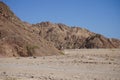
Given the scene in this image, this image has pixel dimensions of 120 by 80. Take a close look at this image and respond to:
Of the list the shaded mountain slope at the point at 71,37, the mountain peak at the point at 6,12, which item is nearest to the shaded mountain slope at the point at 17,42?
the mountain peak at the point at 6,12

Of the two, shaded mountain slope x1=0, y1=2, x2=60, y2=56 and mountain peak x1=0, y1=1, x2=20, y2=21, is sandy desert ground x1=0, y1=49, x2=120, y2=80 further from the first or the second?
mountain peak x1=0, y1=1, x2=20, y2=21

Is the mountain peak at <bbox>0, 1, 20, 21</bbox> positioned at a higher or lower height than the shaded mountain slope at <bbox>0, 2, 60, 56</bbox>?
higher

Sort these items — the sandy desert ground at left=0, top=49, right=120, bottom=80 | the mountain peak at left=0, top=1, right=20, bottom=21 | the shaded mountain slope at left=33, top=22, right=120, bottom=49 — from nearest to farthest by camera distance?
the sandy desert ground at left=0, top=49, right=120, bottom=80 < the mountain peak at left=0, top=1, right=20, bottom=21 < the shaded mountain slope at left=33, top=22, right=120, bottom=49

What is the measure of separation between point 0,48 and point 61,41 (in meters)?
108

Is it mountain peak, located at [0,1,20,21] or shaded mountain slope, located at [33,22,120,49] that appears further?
shaded mountain slope, located at [33,22,120,49]

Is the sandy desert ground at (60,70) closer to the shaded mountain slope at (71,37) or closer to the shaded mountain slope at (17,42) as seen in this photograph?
the shaded mountain slope at (17,42)

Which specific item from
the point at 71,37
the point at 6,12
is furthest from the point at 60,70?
the point at 71,37

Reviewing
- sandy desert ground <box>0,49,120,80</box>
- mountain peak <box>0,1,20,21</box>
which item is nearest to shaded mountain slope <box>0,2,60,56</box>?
mountain peak <box>0,1,20,21</box>

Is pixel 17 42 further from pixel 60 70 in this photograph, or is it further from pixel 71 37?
pixel 71 37

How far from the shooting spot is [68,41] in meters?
145

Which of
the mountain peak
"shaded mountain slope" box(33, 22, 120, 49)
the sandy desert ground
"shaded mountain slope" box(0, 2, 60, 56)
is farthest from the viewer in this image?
"shaded mountain slope" box(33, 22, 120, 49)

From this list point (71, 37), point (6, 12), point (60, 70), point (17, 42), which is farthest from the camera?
point (71, 37)

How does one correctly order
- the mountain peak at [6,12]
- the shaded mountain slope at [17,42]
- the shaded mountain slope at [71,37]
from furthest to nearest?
the shaded mountain slope at [71,37], the mountain peak at [6,12], the shaded mountain slope at [17,42]

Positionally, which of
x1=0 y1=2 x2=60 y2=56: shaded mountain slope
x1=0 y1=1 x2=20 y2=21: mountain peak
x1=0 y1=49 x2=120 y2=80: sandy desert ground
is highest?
x1=0 y1=1 x2=20 y2=21: mountain peak
